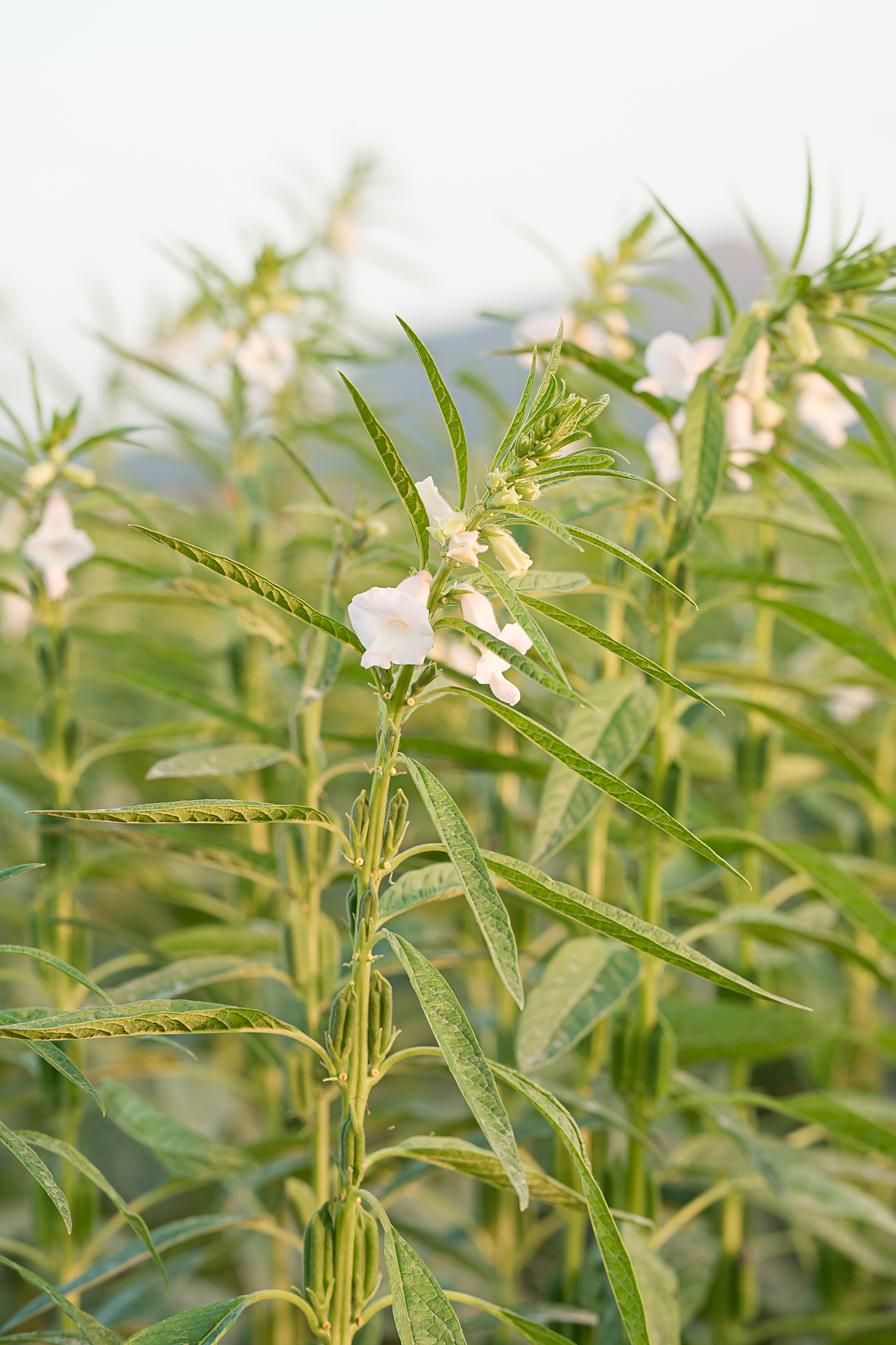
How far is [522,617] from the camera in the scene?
1.74ft

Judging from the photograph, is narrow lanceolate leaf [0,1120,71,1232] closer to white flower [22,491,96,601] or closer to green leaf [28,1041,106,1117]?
green leaf [28,1041,106,1117]

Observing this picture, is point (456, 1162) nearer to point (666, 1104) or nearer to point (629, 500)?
point (666, 1104)

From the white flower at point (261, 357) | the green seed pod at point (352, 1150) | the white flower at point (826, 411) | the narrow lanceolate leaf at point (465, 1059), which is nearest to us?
the narrow lanceolate leaf at point (465, 1059)

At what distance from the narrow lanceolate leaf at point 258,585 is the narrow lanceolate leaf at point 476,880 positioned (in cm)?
8

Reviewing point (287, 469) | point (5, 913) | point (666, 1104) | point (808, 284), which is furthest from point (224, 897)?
point (808, 284)

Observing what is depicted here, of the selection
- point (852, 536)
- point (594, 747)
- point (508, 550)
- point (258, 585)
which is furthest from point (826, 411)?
point (258, 585)

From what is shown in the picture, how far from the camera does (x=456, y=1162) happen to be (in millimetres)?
671

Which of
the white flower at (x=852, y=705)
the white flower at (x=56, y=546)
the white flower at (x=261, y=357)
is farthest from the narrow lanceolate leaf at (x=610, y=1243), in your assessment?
the white flower at (x=852, y=705)

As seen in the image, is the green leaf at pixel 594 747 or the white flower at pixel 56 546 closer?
the green leaf at pixel 594 747

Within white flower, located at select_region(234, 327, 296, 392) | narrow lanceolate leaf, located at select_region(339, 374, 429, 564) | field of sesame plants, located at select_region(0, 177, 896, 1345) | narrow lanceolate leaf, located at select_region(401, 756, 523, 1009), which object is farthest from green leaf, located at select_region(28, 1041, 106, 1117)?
white flower, located at select_region(234, 327, 296, 392)

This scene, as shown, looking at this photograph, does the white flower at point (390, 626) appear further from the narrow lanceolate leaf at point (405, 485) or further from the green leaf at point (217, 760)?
the green leaf at point (217, 760)

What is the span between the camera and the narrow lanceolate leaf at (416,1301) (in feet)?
1.83

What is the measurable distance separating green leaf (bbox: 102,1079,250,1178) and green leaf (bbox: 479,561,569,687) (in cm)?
60

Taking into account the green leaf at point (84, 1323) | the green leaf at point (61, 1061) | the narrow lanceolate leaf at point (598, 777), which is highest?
the narrow lanceolate leaf at point (598, 777)
